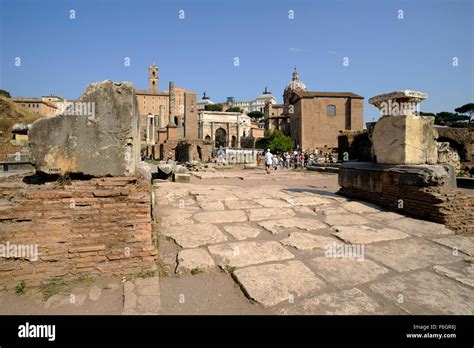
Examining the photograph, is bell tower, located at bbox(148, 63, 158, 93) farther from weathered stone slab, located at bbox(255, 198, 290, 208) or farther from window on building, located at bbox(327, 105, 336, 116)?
weathered stone slab, located at bbox(255, 198, 290, 208)

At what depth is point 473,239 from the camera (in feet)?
12.6

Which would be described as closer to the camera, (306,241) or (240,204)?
(306,241)

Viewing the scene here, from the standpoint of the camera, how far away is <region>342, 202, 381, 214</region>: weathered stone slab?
17.3 ft

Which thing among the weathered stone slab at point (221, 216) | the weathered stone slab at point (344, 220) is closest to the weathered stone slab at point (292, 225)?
the weathered stone slab at point (344, 220)

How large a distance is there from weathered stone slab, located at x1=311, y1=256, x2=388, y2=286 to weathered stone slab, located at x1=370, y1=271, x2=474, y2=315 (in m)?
0.15

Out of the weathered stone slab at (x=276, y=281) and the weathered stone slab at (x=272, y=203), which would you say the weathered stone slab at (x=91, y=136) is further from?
the weathered stone slab at (x=272, y=203)

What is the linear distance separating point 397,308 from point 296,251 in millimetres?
1268

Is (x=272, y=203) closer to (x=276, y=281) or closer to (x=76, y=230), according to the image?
(x=276, y=281)

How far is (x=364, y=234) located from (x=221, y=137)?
67995 mm

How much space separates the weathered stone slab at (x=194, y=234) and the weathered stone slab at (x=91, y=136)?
113 centimetres

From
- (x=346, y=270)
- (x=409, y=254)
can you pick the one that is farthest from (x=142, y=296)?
(x=409, y=254)

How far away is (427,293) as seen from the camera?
229 centimetres
